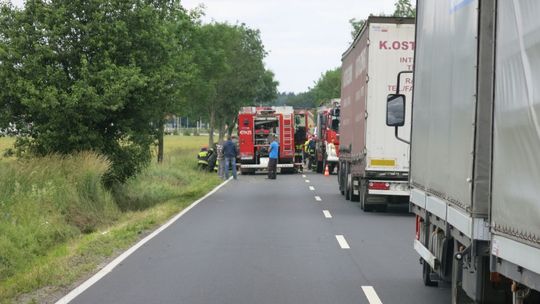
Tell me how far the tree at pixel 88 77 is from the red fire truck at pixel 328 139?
1359cm

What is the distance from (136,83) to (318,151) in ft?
73.3

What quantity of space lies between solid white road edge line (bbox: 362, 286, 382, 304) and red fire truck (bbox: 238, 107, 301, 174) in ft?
95.7

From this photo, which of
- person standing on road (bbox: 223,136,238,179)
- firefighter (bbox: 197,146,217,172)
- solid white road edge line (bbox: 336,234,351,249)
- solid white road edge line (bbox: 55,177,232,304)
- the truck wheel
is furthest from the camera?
firefighter (bbox: 197,146,217,172)

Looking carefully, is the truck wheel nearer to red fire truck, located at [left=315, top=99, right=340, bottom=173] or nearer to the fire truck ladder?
red fire truck, located at [left=315, top=99, right=340, bottom=173]

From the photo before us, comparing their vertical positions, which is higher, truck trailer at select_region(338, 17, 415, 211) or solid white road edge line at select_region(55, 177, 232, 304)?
truck trailer at select_region(338, 17, 415, 211)

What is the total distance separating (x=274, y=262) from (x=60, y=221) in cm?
642

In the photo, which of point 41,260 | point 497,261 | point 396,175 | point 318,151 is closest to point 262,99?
point 318,151

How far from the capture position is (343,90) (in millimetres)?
23766

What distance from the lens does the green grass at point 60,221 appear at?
961 cm

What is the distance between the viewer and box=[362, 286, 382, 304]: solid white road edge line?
8.22 metres

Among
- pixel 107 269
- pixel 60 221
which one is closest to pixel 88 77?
pixel 60 221

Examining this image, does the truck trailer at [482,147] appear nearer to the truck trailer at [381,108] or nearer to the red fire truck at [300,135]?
the truck trailer at [381,108]

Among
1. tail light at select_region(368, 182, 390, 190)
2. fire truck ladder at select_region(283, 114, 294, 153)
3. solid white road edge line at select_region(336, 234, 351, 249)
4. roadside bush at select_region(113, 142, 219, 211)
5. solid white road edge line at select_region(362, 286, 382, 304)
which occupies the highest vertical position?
fire truck ladder at select_region(283, 114, 294, 153)

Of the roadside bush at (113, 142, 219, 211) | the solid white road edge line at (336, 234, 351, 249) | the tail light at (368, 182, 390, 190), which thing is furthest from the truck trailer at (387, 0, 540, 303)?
the roadside bush at (113, 142, 219, 211)
